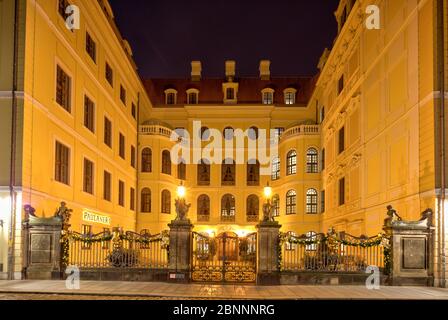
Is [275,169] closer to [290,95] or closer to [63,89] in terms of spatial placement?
[290,95]

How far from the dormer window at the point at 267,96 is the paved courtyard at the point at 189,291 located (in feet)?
120

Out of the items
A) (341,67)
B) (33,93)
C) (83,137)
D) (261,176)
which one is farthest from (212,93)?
(33,93)

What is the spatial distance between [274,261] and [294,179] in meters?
27.7

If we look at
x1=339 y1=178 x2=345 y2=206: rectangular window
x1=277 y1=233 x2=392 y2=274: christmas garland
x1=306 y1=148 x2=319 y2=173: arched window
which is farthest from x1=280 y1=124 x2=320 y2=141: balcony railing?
x1=277 y1=233 x2=392 y2=274: christmas garland

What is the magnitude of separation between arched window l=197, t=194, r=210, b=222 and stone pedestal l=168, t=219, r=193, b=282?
30858 mm

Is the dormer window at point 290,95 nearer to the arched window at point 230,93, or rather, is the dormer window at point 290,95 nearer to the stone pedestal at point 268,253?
the arched window at point 230,93

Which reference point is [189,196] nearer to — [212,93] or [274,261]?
[212,93]

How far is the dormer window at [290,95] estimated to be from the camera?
178 feet

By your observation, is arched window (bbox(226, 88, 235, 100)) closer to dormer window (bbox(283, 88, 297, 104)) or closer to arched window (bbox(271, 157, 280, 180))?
dormer window (bbox(283, 88, 297, 104))

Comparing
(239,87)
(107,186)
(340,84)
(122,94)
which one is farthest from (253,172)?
(107,186)

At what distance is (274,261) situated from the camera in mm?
20078

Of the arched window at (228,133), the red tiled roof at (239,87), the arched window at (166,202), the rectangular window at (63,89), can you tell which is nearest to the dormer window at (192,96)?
the red tiled roof at (239,87)

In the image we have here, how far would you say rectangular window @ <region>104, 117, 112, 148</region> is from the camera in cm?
3498

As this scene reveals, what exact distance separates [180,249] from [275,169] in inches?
1233
